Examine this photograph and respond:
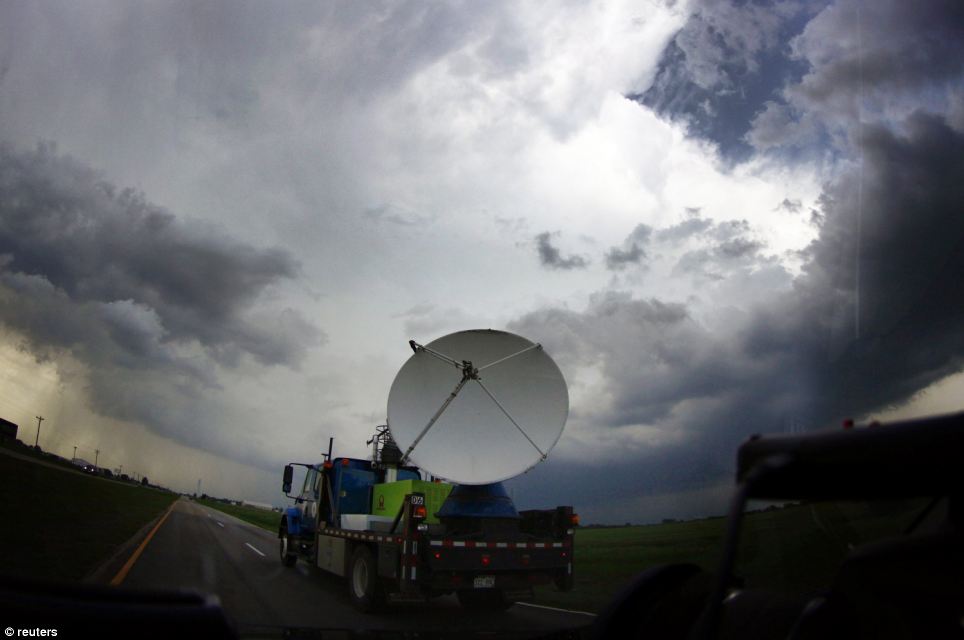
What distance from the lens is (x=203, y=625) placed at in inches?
60.1

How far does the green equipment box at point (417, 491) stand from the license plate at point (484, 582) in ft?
4.66

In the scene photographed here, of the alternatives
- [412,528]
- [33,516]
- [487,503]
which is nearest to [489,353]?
[487,503]

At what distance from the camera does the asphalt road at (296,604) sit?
859cm

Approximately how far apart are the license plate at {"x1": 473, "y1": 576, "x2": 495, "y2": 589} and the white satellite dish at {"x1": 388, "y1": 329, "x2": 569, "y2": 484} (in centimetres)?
178

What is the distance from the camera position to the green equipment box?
10664mm

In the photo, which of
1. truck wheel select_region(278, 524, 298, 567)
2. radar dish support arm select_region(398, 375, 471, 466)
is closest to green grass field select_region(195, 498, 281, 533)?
truck wheel select_region(278, 524, 298, 567)

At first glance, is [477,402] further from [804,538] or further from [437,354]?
[804,538]

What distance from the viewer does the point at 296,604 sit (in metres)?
9.94

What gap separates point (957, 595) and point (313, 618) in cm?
868

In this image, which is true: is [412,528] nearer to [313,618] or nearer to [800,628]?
[313,618]

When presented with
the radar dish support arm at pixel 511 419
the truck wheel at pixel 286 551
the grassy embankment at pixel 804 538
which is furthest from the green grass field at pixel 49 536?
the radar dish support arm at pixel 511 419

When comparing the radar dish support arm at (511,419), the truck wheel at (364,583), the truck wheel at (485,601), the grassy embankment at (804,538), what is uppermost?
the radar dish support arm at (511,419)

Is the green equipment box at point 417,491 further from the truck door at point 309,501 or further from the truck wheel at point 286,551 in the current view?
the truck wheel at point 286,551

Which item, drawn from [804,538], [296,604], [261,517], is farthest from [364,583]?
[261,517]
